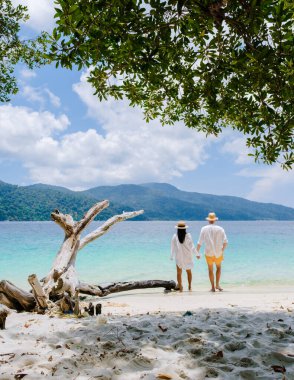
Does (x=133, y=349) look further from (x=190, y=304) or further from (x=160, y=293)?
(x=160, y=293)

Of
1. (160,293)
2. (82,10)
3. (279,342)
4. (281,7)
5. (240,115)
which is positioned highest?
(82,10)

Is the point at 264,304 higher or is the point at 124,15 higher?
the point at 124,15

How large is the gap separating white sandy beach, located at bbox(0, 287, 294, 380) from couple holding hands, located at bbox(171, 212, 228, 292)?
5223 millimetres

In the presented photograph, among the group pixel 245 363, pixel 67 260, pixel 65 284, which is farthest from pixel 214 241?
pixel 245 363

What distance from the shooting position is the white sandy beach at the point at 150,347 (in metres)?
3.98

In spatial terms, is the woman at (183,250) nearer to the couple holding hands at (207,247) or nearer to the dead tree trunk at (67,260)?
the couple holding hands at (207,247)

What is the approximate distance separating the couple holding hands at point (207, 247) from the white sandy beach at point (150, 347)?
5.22 metres

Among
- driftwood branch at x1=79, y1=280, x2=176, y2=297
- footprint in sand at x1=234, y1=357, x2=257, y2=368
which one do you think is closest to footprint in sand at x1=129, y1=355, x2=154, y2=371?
footprint in sand at x1=234, y1=357, x2=257, y2=368

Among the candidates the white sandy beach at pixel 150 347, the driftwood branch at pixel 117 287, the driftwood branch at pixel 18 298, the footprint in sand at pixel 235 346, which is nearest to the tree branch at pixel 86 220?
the driftwood branch at pixel 117 287

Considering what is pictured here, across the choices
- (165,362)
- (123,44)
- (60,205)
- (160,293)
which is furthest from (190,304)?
(60,205)

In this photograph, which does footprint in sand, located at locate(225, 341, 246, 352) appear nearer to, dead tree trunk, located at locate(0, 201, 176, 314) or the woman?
dead tree trunk, located at locate(0, 201, 176, 314)

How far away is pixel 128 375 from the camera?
3.92 meters

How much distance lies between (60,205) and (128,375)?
502ft

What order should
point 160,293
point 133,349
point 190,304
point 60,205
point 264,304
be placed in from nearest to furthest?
point 133,349, point 264,304, point 190,304, point 160,293, point 60,205
